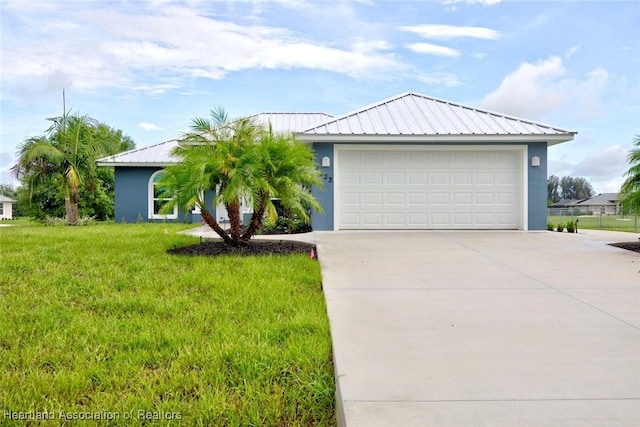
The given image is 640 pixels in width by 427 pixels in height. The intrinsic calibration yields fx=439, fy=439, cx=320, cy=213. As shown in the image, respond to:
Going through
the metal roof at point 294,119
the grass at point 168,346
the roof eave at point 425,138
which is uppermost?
the metal roof at point 294,119

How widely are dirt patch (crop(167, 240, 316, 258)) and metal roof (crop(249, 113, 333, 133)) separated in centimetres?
1060

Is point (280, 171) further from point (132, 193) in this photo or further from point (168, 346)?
point (132, 193)

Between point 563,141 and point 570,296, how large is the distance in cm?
829

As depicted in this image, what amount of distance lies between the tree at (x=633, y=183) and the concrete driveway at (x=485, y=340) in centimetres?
209

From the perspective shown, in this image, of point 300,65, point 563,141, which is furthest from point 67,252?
point 563,141

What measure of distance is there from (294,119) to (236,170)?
12.7 meters

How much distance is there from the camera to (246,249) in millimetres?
8117

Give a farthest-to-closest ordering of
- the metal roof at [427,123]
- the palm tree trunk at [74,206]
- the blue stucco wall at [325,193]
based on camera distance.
A: 1. the palm tree trunk at [74,206]
2. the blue stucco wall at [325,193]
3. the metal roof at [427,123]

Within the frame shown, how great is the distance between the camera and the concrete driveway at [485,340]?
2.45 m

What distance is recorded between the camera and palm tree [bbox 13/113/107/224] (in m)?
17.0

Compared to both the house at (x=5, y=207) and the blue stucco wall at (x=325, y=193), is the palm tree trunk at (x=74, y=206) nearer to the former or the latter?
the blue stucco wall at (x=325, y=193)

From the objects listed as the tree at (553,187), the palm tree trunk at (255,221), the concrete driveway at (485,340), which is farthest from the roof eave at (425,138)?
the tree at (553,187)

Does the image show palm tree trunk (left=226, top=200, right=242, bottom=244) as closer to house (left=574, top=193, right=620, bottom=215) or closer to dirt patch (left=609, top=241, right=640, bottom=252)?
dirt patch (left=609, top=241, right=640, bottom=252)

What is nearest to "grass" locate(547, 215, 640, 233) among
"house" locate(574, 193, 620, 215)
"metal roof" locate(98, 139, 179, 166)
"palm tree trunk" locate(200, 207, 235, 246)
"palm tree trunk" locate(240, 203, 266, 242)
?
"palm tree trunk" locate(240, 203, 266, 242)
